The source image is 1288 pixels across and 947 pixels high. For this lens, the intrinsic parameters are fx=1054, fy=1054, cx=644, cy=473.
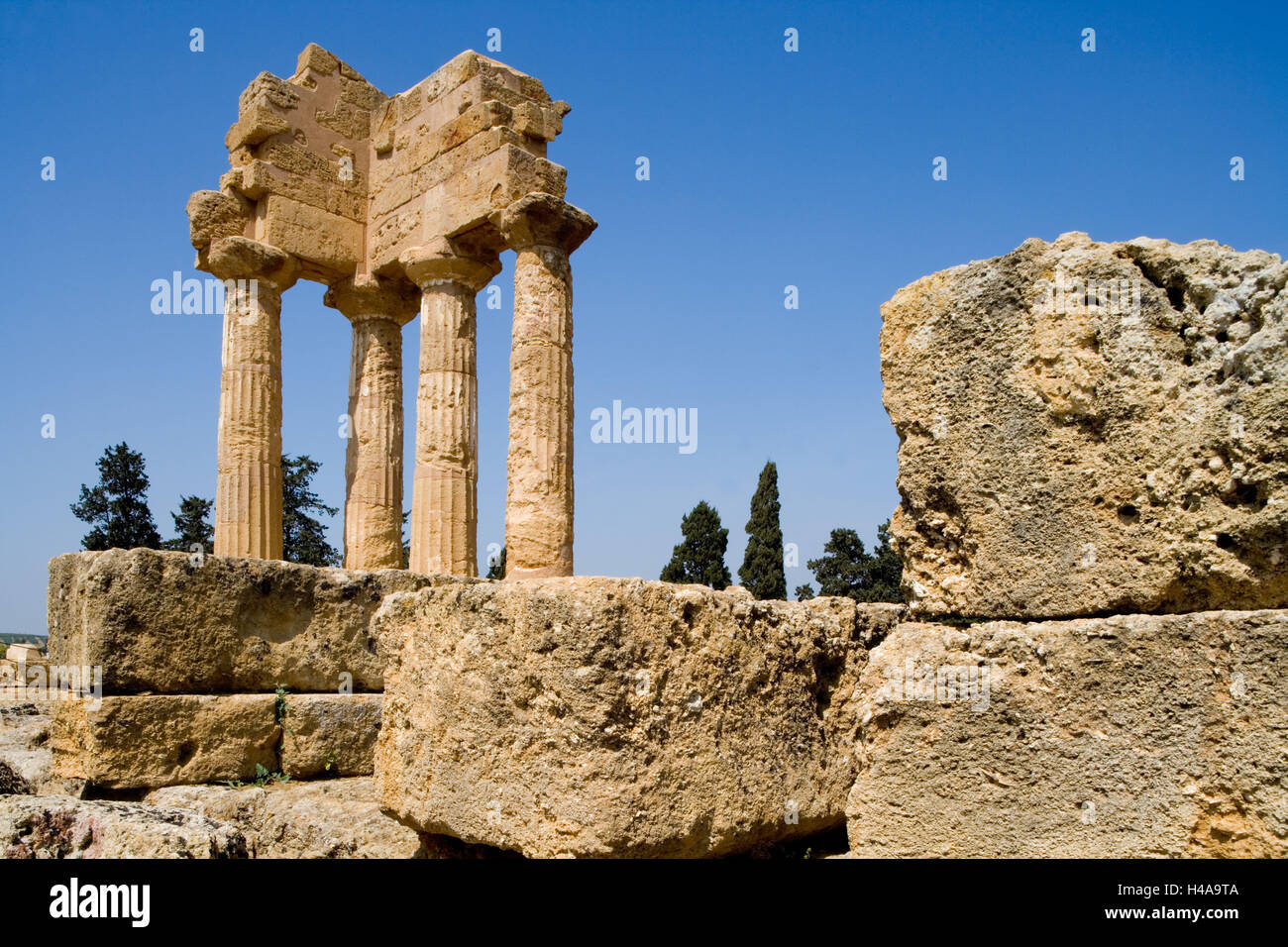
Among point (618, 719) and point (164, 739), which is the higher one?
point (618, 719)

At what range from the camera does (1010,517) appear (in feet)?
9.96

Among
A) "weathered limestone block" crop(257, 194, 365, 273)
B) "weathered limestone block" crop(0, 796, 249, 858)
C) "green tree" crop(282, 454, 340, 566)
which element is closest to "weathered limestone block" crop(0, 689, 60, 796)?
"weathered limestone block" crop(0, 796, 249, 858)

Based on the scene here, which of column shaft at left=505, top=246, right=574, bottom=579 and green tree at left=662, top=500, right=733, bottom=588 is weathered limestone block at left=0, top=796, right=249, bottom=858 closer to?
column shaft at left=505, top=246, right=574, bottom=579

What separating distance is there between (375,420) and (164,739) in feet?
28.9

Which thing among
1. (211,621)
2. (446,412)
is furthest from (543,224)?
(211,621)

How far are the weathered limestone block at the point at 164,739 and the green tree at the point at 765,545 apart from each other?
74.6 ft

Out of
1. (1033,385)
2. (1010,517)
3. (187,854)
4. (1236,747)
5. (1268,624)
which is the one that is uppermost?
(1033,385)

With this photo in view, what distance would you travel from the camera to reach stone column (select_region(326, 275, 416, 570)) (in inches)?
562

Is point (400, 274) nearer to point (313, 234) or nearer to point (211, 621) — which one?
point (313, 234)

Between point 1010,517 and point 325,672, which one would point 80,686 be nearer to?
point 325,672

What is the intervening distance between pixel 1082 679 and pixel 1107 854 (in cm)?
45

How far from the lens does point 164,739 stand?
6047 millimetres

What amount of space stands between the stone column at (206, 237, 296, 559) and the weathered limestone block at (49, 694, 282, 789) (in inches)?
276

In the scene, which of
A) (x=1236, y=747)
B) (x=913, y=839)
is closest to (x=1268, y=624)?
(x=1236, y=747)
